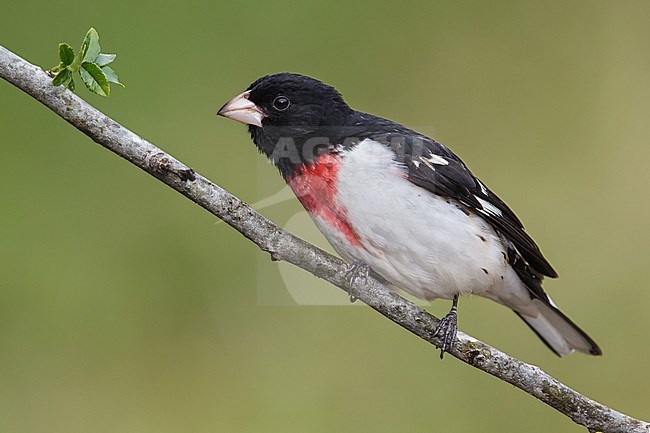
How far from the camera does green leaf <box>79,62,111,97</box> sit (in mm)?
1658

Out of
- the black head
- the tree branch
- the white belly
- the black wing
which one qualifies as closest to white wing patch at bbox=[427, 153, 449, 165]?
the black wing

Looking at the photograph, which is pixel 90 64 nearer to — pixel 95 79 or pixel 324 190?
pixel 95 79

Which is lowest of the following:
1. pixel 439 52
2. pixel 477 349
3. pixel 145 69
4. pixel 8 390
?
pixel 8 390

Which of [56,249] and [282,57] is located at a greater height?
[282,57]

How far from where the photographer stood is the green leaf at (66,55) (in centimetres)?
168

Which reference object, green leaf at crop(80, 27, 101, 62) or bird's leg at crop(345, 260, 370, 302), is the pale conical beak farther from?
green leaf at crop(80, 27, 101, 62)

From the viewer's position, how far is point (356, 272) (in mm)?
2199

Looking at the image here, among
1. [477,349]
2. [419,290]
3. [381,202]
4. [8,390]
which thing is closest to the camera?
[477,349]

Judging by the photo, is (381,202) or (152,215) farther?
(152,215)

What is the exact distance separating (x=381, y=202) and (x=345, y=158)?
0.15 meters

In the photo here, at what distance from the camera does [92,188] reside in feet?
12.2

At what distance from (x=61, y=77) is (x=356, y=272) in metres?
0.85

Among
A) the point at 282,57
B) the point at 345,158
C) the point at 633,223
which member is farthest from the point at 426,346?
the point at 345,158

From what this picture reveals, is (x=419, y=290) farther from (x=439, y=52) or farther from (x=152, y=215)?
(x=439, y=52)
